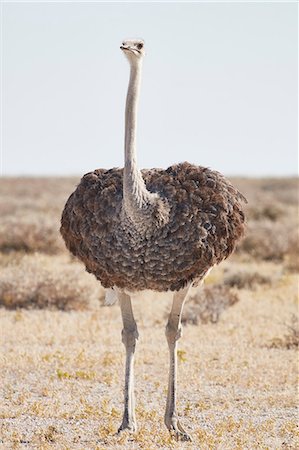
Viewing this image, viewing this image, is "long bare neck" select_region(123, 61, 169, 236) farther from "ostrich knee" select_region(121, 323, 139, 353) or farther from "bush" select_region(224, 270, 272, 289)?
"bush" select_region(224, 270, 272, 289)

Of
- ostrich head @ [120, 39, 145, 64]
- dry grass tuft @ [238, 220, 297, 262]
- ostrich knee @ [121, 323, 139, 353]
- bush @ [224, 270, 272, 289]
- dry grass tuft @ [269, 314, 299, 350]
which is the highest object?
ostrich head @ [120, 39, 145, 64]

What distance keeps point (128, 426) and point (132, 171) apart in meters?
1.72

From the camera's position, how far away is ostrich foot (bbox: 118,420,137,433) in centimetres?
651

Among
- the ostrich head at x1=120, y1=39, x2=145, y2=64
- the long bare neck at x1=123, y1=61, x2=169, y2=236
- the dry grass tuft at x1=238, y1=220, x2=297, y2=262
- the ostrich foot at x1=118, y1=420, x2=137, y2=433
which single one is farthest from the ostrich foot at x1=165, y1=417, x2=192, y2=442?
the dry grass tuft at x1=238, y1=220, x2=297, y2=262

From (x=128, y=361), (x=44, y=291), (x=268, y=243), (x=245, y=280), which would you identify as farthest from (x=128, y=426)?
(x=268, y=243)

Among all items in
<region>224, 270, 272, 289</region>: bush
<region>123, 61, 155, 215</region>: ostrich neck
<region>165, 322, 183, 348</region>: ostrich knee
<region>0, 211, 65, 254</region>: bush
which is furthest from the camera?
<region>0, 211, 65, 254</region>: bush

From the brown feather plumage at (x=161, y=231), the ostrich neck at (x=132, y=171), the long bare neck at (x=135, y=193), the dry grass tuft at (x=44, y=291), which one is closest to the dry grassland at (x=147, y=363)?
the dry grass tuft at (x=44, y=291)

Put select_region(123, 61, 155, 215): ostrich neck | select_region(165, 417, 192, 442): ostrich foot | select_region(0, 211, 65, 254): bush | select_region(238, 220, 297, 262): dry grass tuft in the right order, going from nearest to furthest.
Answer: select_region(123, 61, 155, 215): ostrich neck → select_region(165, 417, 192, 442): ostrich foot → select_region(0, 211, 65, 254): bush → select_region(238, 220, 297, 262): dry grass tuft

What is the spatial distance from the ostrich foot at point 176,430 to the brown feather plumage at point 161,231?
2.98 feet

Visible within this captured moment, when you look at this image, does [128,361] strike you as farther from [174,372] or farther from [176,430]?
[176,430]

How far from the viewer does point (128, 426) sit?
6.52 meters

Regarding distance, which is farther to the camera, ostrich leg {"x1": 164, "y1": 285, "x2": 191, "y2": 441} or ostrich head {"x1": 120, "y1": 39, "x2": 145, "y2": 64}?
ostrich leg {"x1": 164, "y1": 285, "x2": 191, "y2": 441}

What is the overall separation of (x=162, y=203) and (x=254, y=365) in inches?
124

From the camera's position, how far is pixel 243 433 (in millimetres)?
6574
